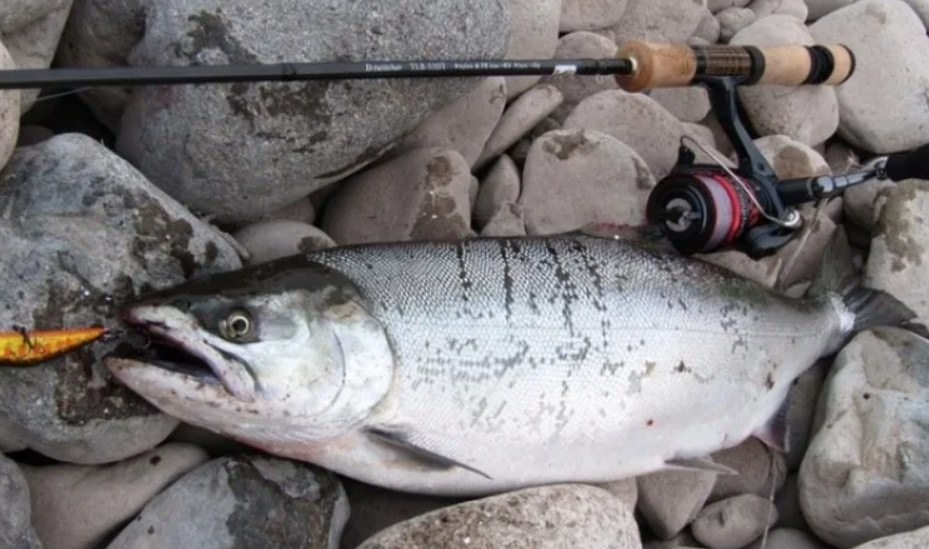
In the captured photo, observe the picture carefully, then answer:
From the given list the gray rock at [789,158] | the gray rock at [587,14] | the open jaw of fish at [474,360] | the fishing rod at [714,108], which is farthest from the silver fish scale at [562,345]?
the gray rock at [587,14]

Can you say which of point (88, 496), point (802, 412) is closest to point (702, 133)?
point (802, 412)

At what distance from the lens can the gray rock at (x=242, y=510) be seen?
254 centimetres

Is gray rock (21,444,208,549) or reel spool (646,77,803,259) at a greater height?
reel spool (646,77,803,259)

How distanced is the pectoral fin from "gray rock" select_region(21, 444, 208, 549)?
1.93ft

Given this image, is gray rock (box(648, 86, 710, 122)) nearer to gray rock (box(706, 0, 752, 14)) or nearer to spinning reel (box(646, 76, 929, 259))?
spinning reel (box(646, 76, 929, 259))

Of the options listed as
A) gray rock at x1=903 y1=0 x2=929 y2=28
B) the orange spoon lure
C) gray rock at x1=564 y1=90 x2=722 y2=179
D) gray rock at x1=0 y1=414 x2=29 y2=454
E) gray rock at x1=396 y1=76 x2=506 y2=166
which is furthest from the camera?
gray rock at x1=903 y1=0 x2=929 y2=28

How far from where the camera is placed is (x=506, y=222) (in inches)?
134

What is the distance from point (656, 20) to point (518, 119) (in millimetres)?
973

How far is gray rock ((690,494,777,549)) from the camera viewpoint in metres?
3.26

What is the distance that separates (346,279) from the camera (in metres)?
2.53

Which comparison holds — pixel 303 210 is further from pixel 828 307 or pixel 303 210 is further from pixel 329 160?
pixel 828 307

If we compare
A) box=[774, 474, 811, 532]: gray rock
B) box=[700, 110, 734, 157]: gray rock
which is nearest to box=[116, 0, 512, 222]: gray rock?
box=[700, 110, 734, 157]: gray rock

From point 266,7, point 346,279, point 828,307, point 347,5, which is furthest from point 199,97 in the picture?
point 828,307

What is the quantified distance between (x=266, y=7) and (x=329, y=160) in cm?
47
